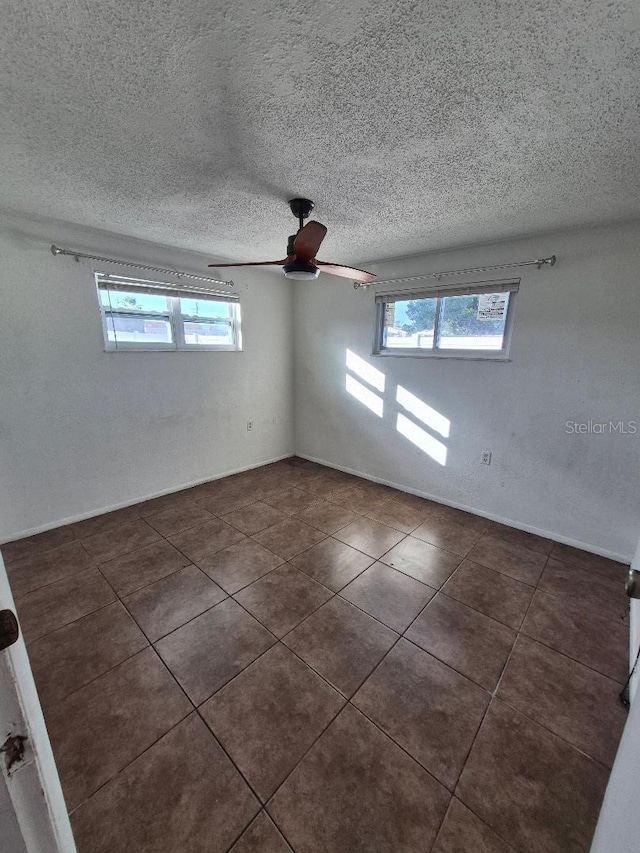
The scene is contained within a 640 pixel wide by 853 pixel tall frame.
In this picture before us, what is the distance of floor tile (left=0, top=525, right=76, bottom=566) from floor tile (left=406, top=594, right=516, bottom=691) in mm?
2567

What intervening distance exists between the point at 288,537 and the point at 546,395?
2.29 meters

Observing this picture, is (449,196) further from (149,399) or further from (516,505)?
(149,399)

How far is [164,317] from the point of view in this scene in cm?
308

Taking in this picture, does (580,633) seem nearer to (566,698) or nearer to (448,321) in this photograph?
(566,698)

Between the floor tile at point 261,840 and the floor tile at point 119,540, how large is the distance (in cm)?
182

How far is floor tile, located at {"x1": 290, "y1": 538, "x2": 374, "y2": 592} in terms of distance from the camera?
2.14 metres

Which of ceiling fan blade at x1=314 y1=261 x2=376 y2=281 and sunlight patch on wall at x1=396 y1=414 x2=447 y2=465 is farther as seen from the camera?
sunlight patch on wall at x1=396 y1=414 x2=447 y2=465

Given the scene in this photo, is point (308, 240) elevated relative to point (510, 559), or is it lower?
elevated

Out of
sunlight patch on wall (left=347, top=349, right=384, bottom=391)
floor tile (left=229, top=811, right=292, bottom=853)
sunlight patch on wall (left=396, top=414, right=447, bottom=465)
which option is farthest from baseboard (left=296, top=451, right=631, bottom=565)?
floor tile (left=229, top=811, right=292, bottom=853)

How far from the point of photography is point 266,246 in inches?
115

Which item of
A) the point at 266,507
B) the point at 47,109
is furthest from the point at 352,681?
the point at 47,109

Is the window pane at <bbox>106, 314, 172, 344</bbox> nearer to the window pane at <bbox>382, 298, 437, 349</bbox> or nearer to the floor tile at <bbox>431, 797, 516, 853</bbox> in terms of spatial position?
the window pane at <bbox>382, 298, 437, 349</bbox>

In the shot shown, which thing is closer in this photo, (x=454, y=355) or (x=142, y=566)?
(x=142, y=566)

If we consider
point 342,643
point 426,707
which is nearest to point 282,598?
point 342,643
